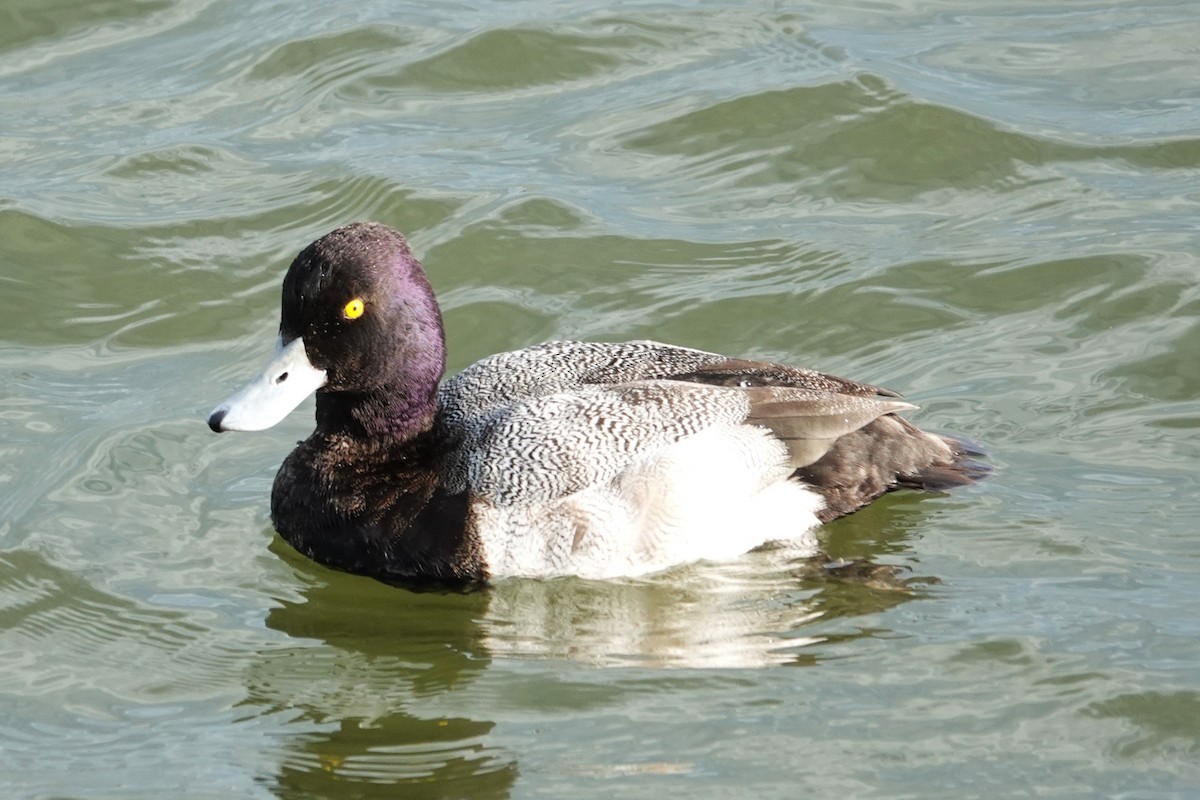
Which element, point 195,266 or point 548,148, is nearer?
point 195,266

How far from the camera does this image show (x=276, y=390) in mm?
7895

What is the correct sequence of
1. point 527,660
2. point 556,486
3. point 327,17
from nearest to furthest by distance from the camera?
point 527,660 < point 556,486 < point 327,17

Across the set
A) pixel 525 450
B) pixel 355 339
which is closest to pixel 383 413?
pixel 355 339

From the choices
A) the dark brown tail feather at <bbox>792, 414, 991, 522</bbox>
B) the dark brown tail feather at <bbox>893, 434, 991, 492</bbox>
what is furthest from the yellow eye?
the dark brown tail feather at <bbox>893, 434, 991, 492</bbox>

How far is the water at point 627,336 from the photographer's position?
6754 mm

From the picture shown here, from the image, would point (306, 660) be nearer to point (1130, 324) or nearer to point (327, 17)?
point (1130, 324)

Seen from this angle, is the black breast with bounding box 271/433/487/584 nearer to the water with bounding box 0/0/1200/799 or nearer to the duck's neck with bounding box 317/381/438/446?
the duck's neck with bounding box 317/381/438/446

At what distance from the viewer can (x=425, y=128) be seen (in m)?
12.1

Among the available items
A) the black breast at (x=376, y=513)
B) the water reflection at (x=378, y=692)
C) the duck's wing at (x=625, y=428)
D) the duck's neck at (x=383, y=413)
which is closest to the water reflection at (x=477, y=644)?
the water reflection at (x=378, y=692)

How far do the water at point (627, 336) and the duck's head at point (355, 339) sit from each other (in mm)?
769

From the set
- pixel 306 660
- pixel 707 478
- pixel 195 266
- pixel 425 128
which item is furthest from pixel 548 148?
pixel 306 660

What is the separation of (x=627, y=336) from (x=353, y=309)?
250cm

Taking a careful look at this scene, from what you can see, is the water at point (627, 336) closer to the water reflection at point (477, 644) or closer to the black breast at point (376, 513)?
the water reflection at point (477, 644)

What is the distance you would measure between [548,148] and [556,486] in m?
4.50
